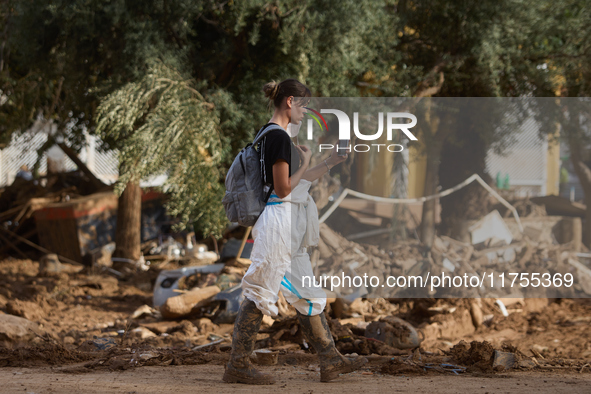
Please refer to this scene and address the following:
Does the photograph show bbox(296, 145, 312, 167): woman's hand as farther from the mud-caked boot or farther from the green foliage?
the green foliage

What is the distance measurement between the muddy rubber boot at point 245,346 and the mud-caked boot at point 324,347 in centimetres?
31

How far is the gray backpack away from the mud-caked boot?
745mm

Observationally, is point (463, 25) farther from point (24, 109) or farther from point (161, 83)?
point (24, 109)

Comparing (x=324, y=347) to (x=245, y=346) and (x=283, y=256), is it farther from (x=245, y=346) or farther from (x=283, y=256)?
(x=283, y=256)

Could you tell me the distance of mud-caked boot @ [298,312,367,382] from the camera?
374 cm

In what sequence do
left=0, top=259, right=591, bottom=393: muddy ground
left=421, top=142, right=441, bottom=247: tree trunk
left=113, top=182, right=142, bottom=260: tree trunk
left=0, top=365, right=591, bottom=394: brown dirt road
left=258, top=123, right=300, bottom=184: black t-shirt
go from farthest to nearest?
left=113, top=182, right=142, bottom=260: tree trunk
left=421, top=142, right=441, bottom=247: tree trunk
left=0, top=259, right=591, bottom=393: muddy ground
left=0, top=365, right=591, bottom=394: brown dirt road
left=258, top=123, right=300, bottom=184: black t-shirt

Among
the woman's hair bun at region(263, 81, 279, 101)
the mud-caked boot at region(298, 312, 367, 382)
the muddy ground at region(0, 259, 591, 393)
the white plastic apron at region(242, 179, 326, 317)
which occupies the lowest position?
the muddy ground at region(0, 259, 591, 393)

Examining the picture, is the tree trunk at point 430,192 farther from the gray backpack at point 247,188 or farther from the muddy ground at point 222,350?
the gray backpack at point 247,188

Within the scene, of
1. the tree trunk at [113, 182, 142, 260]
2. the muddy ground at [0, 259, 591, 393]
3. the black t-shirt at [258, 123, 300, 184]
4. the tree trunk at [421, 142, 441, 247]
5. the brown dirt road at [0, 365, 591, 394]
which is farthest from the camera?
the tree trunk at [113, 182, 142, 260]

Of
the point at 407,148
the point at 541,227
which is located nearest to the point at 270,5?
the point at 407,148

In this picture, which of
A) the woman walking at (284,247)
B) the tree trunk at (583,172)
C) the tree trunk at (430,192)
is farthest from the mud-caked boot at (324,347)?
the tree trunk at (583,172)

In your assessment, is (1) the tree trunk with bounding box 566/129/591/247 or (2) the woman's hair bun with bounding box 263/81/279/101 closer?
(2) the woman's hair bun with bounding box 263/81/279/101

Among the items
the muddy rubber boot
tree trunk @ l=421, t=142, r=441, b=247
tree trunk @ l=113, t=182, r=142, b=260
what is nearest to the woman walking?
the muddy rubber boot

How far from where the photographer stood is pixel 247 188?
3674 millimetres
